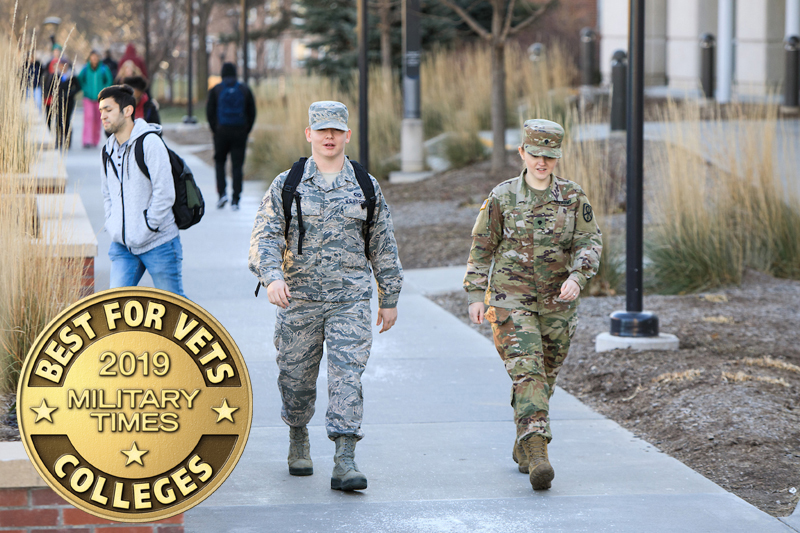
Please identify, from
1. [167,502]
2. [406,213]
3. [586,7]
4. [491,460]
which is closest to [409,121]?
[406,213]

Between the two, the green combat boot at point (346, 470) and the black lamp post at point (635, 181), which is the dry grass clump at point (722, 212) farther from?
the green combat boot at point (346, 470)

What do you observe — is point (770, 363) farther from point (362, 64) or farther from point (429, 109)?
point (429, 109)

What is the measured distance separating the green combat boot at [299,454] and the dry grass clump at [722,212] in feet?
17.5

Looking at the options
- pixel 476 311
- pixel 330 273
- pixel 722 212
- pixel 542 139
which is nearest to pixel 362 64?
pixel 722 212

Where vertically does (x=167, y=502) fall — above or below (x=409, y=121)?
below

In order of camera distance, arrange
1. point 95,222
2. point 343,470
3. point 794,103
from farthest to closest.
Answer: point 794,103
point 95,222
point 343,470

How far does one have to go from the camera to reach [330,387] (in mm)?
4754

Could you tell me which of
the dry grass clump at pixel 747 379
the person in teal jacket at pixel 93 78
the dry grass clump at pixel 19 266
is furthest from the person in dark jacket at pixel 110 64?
the dry grass clump at pixel 747 379

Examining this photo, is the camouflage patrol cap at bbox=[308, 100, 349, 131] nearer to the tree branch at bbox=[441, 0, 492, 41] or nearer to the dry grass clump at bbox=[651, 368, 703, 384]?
the dry grass clump at bbox=[651, 368, 703, 384]

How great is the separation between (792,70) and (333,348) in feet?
53.7

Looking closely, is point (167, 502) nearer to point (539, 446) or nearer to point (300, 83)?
point (539, 446)

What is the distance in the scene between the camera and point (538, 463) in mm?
4719

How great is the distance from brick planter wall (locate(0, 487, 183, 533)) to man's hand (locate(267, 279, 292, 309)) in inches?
42.0

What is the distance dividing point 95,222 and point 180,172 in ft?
22.3
